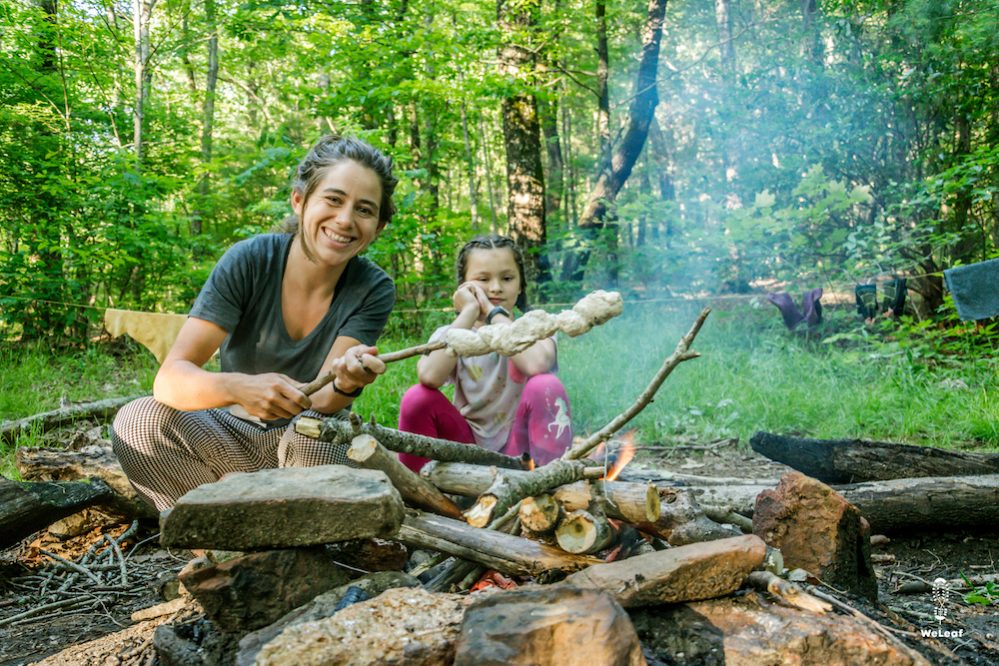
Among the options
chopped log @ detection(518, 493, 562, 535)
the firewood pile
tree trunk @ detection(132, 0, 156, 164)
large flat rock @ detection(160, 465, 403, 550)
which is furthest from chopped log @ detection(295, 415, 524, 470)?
tree trunk @ detection(132, 0, 156, 164)

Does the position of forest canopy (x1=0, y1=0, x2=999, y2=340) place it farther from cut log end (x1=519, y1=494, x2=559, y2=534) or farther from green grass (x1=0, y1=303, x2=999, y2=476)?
cut log end (x1=519, y1=494, x2=559, y2=534)

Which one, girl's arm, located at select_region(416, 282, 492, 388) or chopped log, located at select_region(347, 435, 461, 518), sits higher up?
girl's arm, located at select_region(416, 282, 492, 388)

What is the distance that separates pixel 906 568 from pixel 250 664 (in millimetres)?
2398

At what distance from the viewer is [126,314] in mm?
5398

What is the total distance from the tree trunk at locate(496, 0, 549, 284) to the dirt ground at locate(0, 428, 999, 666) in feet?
17.4

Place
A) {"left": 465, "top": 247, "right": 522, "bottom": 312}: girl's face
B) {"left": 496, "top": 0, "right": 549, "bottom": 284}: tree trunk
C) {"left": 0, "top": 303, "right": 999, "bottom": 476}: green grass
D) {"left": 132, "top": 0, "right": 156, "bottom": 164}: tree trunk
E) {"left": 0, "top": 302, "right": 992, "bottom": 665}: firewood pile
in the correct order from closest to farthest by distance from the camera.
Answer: {"left": 0, "top": 302, "right": 992, "bottom": 665}: firewood pile < {"left": 465, "top": 247, "right": 522, "bottom": 312}: girl's face < {"left": 0, "top": 303, "right": 999, "bottom": 476}: green grass < {"left": 132, "top": 0, "right": 156, "bottom": 164}: tree trunk < {"left": 496, "top": 0, "right": 549, "bottom": 284}: tree trunk

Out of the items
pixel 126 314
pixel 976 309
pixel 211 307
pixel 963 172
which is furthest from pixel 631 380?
pixel 126 314

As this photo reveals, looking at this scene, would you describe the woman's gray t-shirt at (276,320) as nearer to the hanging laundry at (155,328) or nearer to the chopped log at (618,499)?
the chopped log at (618,499)

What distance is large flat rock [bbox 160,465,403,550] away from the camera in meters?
1.59

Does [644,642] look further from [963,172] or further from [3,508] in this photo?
[963,172]

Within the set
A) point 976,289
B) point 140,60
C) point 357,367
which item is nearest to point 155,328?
point 140,60

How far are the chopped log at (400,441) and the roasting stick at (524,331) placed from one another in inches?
4.5

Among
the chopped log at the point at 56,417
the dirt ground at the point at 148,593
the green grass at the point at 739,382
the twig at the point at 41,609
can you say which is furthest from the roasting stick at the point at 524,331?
the chopped log at the point at 56,417

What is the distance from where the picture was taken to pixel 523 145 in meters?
7.79
